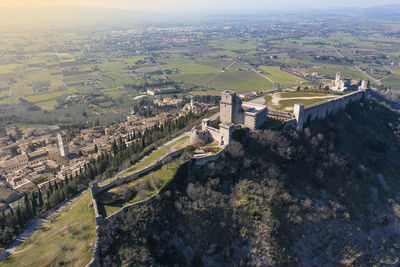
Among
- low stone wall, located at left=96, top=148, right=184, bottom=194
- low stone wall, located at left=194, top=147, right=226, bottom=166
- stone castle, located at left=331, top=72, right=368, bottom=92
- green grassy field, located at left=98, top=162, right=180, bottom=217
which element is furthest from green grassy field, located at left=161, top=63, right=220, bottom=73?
green grassy field, located at left=98, top=162, right=180, bottom=217

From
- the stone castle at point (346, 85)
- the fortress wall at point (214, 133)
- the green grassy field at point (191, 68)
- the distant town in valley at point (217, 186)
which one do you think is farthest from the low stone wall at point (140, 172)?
the green grassy field at point (191, 68)

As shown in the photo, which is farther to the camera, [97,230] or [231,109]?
[231,109]

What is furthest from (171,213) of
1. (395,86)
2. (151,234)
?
(395,86)

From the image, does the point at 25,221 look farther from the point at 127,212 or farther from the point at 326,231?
the point at 326,231

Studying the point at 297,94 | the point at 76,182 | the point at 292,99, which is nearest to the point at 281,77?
the point at 297,94

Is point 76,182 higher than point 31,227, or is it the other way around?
point 76,182

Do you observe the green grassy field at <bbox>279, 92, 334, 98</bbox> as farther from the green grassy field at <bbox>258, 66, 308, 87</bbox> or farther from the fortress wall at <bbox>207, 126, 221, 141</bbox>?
the green grassy field at <bbox>258, 66, 308, 87</bbox>

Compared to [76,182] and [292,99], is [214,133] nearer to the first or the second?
[76,182]

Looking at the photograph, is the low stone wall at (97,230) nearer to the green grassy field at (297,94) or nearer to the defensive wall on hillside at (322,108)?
the defensive wall on hillside at (322,108)
